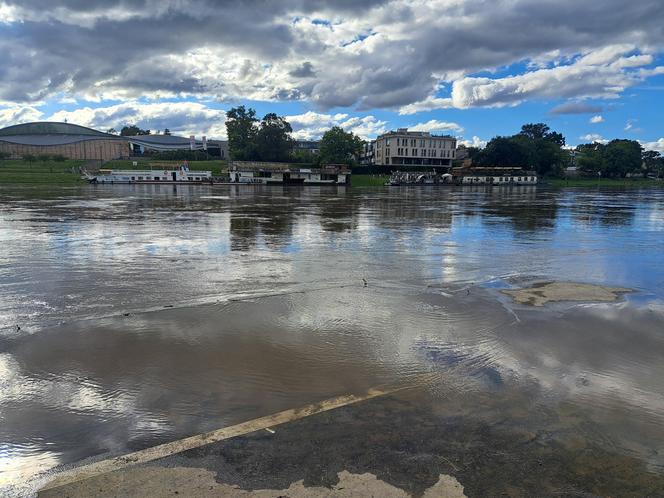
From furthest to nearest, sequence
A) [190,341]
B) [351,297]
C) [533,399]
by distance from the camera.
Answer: [351,297] → [190,341] → [533,399]

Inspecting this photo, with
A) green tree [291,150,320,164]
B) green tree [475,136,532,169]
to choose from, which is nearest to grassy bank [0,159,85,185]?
green tree [291,150,320,164]

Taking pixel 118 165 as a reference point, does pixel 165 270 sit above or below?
below

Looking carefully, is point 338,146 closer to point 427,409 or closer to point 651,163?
point 427,409

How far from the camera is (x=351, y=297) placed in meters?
10.8

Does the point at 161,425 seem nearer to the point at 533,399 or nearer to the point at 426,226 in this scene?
the point at 533,399

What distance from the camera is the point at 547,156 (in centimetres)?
14038

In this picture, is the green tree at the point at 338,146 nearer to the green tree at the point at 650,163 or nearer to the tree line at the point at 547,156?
the tree line at the point at 547,156

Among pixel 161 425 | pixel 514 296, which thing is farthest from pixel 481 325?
pixel 161 425

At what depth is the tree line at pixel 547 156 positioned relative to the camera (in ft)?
436

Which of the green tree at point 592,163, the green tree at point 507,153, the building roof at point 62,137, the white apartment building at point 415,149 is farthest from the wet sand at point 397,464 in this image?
the green tree at point 592,163

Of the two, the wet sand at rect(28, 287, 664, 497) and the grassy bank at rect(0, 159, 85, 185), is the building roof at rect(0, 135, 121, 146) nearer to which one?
the grassy bank at rect(0, 159, 85, 185)

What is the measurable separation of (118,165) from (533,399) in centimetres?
13456

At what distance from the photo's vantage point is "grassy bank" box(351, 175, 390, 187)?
338ft

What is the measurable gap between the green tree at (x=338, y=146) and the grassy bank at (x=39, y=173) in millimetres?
60332
